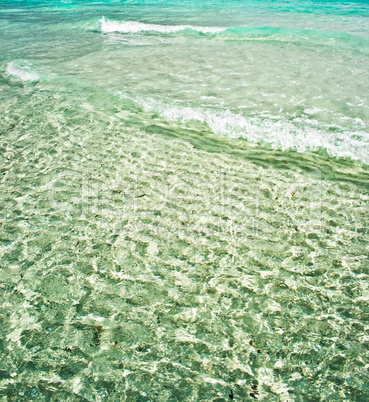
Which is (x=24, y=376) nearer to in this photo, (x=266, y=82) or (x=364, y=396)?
(x=364, y=396)

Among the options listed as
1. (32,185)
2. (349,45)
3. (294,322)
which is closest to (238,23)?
(349,45)

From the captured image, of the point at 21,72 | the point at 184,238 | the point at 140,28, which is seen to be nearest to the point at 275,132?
the point at 184,238

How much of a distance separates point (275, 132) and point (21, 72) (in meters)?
5.19

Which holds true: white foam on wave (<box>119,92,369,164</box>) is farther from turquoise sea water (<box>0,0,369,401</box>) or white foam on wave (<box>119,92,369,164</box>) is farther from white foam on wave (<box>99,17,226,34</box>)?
white foam on wave (<box>99,17,226,34</box>)

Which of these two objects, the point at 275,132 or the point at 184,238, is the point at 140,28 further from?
the point at 184,238

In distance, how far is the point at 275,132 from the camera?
4219 mm

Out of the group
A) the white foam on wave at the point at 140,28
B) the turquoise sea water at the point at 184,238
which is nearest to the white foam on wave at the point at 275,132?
the turquoise sea water at the point at 184,238

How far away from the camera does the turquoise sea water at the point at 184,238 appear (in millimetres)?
1776

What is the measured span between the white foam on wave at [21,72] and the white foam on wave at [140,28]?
541cm

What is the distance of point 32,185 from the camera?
317 cm

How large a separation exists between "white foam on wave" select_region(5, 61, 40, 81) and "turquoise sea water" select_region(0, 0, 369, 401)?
3.3 inches

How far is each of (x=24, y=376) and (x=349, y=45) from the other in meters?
9.63

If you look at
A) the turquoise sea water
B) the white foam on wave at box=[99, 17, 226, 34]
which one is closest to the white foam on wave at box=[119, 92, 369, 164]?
the turquoise sea water

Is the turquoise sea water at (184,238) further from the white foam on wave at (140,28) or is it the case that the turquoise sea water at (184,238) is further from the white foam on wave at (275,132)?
the white foam on wave at (140,28)
